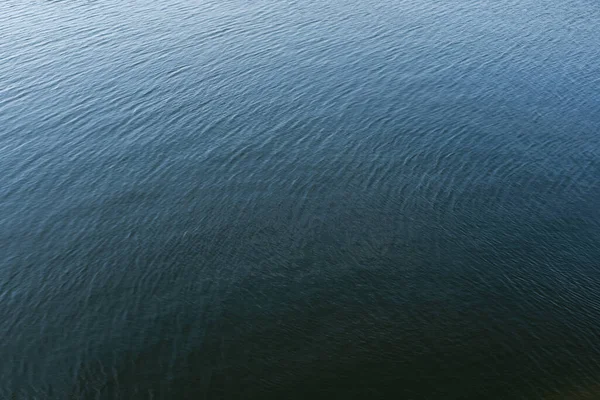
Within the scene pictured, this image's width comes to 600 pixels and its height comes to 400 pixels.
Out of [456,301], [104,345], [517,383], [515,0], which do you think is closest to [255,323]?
[104,345]

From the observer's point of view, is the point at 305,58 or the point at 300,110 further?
the point at 305,58

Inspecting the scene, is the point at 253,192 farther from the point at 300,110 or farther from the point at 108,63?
the point at 108,63

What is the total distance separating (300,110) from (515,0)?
173 ft

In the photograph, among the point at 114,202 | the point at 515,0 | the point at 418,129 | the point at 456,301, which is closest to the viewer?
the point at 456,301

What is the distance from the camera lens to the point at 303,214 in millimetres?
53125

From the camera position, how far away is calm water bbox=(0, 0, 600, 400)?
39844 millimetres

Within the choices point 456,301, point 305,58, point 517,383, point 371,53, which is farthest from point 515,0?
point 517,383

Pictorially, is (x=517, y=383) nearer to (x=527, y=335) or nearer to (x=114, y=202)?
(x=527, y=335)

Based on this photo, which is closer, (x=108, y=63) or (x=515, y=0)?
(x=108, y=63)

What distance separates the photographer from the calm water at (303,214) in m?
39.8

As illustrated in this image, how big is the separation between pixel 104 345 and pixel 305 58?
5219cm

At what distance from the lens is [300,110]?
69375mm

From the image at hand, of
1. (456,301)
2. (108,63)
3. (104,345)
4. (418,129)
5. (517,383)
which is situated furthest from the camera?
(108,63)

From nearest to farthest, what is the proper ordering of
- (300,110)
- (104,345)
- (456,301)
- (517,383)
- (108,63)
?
(517,383)
(104,345)
(456,301)
(300,110)
(108,63)
